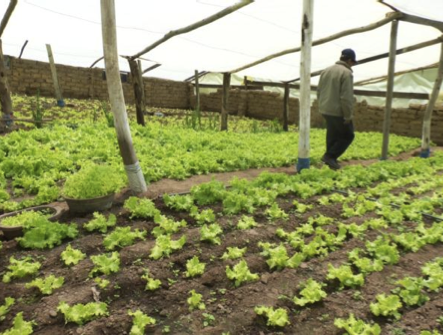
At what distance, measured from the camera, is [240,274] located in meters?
2.97

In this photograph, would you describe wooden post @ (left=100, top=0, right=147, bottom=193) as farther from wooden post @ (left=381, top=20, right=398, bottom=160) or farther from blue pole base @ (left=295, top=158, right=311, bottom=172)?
wooden post @ (left=381, top=20, right=398, bottom=160)

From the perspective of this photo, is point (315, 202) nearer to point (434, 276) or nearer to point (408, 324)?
point (434, 276)

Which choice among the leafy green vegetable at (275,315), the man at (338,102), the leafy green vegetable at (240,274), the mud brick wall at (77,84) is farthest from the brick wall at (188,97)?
the leafy green vegetable at (275,315)

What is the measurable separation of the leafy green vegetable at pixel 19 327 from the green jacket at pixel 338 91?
607cm

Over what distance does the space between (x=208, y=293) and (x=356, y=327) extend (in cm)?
109

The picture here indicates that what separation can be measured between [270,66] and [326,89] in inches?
170

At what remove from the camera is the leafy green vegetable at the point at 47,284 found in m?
2.75

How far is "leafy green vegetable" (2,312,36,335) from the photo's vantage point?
225 centimetres

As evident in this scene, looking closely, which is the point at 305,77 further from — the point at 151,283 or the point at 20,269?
the point at 20,269

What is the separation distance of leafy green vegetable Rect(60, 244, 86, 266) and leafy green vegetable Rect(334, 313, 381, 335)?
217 cm

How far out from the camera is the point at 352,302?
2760mm

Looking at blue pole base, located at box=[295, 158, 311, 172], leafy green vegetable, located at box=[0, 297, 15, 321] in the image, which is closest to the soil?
leafy green vegetable, located at box=[0, 297, 15, 321]

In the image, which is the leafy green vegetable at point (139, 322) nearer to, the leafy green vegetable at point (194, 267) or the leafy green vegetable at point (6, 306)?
the leafy green vegetable at point (194, 267)

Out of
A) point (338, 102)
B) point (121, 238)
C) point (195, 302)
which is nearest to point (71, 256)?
point (121, 238)
